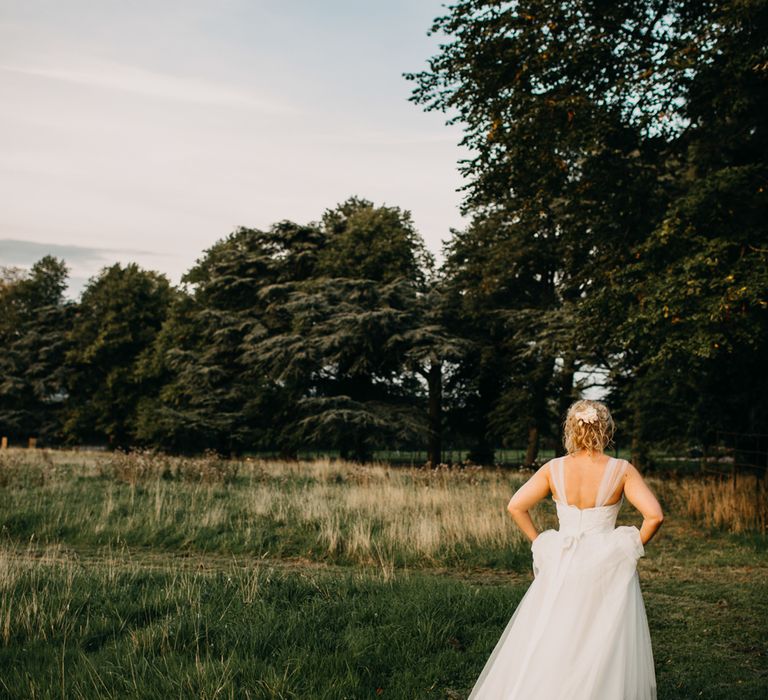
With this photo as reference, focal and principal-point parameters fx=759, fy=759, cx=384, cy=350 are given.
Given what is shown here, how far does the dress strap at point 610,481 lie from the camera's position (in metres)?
4.28

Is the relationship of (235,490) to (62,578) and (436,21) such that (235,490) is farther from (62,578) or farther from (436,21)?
(436,21)

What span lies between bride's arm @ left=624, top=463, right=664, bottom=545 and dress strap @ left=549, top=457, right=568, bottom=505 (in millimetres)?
347

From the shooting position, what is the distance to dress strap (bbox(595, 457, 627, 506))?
4.28m

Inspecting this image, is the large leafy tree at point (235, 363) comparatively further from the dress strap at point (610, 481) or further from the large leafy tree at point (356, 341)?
the dress strap at point (610, 481)

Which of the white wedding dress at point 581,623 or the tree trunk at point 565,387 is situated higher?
the tree trunk at point 565,387

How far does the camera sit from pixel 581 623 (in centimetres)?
419

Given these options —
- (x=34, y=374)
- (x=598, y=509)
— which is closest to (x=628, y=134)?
(x=598, y=509)

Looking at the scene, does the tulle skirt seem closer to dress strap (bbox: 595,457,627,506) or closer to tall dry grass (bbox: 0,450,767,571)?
dress strap (bbox: 595,457,627,506)

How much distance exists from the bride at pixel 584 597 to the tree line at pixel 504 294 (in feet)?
27.1

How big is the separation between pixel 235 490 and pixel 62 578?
9814mm

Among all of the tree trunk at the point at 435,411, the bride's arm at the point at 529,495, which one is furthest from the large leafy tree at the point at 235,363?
the bride's arm at the point at 529,495

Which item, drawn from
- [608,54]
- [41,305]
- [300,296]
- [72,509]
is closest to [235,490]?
[72,509]

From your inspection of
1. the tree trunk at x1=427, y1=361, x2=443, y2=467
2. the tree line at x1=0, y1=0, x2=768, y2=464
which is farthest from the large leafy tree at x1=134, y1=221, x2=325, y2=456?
the tree trunk at x1=427, y1=361, x2=443, y2=467

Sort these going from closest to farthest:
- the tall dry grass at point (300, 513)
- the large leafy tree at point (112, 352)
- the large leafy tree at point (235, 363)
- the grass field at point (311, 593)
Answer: the grass field at point (311, 593) → the tall dry grass at point (300, 513) → the large leafy tree at point (235, 363) → the large leafy tree at point (112, 352)
